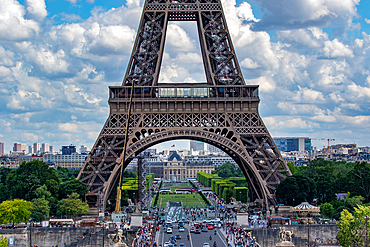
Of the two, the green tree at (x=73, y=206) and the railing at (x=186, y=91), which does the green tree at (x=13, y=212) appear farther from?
the railing at (x=186, y=91)

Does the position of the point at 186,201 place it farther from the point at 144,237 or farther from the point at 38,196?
Result: the point at 144,237

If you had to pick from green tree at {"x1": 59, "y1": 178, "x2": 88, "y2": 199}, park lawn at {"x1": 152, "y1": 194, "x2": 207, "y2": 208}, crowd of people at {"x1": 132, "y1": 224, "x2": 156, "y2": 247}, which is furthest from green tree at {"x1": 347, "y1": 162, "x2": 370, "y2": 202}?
green tree at {"x1": 59, "y1": 178, "x2": 88, "y2": 199}

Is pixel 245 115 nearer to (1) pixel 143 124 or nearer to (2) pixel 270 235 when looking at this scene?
(1) pixel 143 124

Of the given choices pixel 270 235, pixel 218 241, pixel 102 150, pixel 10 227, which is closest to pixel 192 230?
pixel 218 241

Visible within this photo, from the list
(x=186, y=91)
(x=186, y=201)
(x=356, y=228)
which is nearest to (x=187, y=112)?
(x=186, y=91)

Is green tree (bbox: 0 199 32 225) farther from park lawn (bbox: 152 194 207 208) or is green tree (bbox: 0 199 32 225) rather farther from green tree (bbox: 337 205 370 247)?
park lawn (bbox: 152 194 207 208)

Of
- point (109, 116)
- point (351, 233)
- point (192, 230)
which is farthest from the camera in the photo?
point (109, 116)
